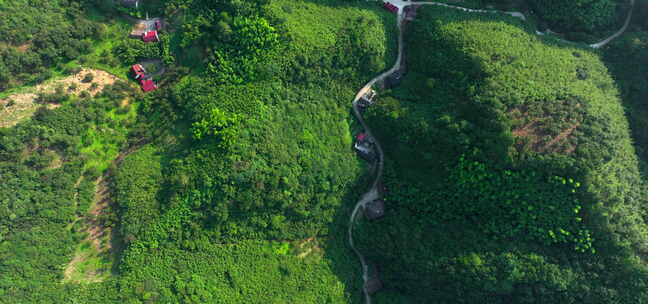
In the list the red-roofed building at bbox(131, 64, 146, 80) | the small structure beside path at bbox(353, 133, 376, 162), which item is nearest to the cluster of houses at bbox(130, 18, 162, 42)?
the red-roofed building at bbox(131, 64, 146, 80)

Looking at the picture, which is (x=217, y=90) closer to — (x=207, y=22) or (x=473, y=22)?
(x=207, y=22)

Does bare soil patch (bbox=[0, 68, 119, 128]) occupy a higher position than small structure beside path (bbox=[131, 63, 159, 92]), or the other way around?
small structure beside path (bbox=[131, 63, 159, 92])

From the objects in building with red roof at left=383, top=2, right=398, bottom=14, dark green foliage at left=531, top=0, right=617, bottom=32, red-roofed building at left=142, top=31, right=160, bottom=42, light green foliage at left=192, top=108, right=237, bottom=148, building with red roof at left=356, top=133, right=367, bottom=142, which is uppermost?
dark green foliage at left=531, top=0, right=617, bottom=32

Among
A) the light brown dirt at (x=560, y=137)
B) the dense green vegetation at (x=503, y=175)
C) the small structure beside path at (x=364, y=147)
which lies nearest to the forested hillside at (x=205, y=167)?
the small structure beside path at (x=364, y=147)

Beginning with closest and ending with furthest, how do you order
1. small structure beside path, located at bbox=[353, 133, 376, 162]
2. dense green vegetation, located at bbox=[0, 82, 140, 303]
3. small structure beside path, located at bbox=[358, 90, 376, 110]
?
dense green vegetation, located at bbox=[0, 82, 140, 303]
small structure beside path, located at bbox=[358, 90, 376, 110]
small structure beside path, located at bbox=[353, 133, 376, 162]

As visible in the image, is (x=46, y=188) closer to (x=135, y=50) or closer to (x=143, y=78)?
(x=143, y=78)

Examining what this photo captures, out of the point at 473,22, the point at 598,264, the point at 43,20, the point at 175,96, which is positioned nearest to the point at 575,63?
the point at 473,22

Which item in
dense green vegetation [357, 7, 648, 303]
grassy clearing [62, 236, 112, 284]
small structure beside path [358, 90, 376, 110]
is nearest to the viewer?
dense green vegetation [357, 7, 648, 303]

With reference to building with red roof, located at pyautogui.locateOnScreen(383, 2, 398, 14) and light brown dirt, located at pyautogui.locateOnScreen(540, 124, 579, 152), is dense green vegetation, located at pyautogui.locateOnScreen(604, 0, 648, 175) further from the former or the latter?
building with red roof, located at pyautogui.locateOnScreen(383, 2, 398, 14)
